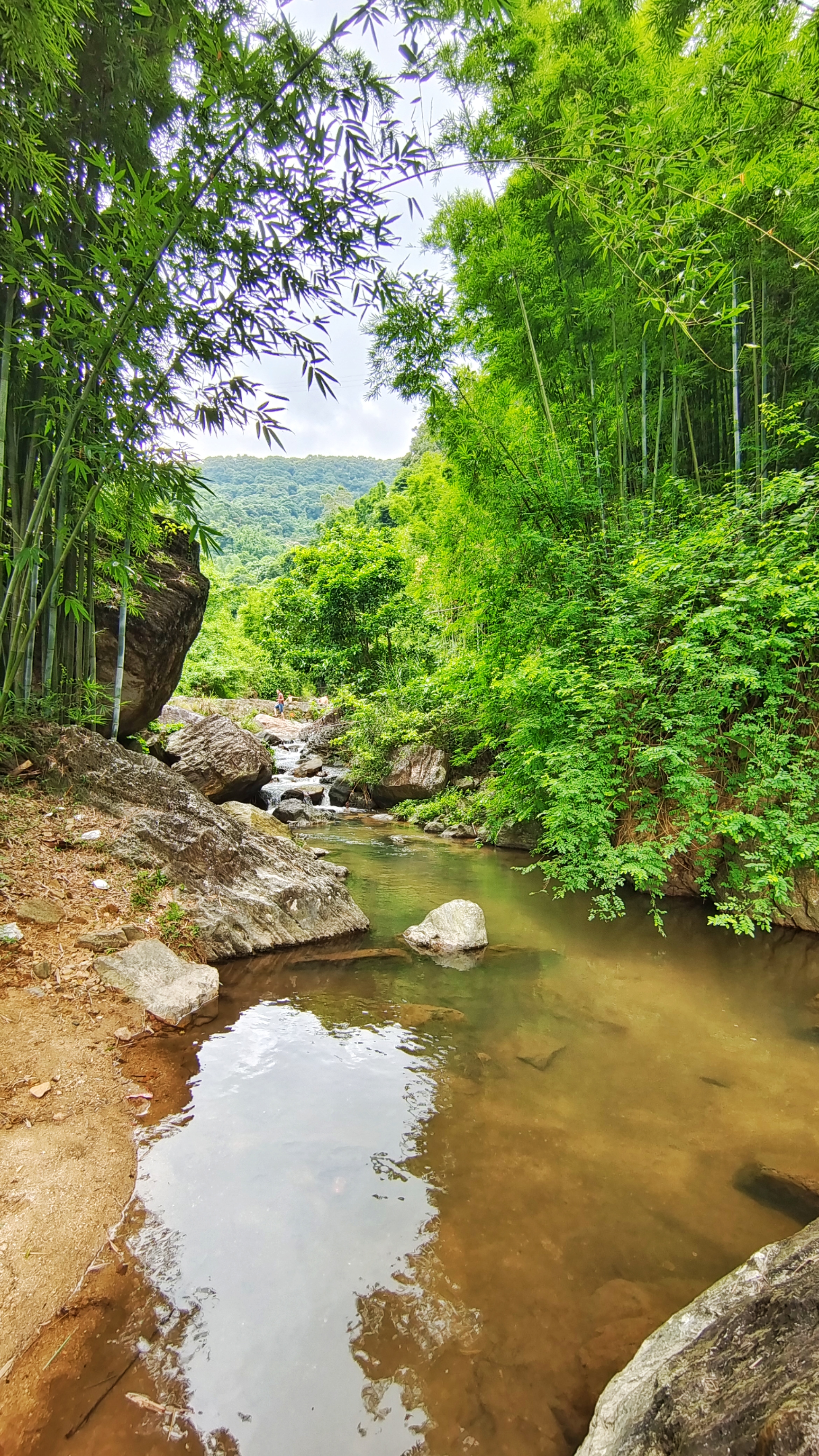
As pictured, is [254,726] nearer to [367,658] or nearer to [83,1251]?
[367,658]

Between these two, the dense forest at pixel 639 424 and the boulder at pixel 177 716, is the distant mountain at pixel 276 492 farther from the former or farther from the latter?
the dense forest at pixel 639 424

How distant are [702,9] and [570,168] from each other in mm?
1113

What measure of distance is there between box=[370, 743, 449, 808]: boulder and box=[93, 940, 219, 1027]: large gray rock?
268 inches

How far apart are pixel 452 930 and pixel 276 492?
234 feet

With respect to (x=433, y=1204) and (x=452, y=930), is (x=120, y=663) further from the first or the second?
(x=433, y=1204)

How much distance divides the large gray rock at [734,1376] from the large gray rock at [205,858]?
2.84 m

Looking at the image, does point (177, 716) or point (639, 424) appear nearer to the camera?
point (639, 424)

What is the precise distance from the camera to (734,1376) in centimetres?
108

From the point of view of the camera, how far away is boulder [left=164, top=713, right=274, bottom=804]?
6.82 m

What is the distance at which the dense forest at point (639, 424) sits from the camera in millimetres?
3443

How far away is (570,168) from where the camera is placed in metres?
4.38

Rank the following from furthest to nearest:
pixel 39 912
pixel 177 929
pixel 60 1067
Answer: pixel 177 929
pixel 39 912
pixel 60 1067

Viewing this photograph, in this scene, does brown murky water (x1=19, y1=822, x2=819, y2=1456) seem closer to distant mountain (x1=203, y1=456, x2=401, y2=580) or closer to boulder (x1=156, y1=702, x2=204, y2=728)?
boulder (x1=156, y1=702, x2=204, y2=728)

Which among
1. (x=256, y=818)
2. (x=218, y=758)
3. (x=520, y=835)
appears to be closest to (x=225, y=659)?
(x=218, y=758)
